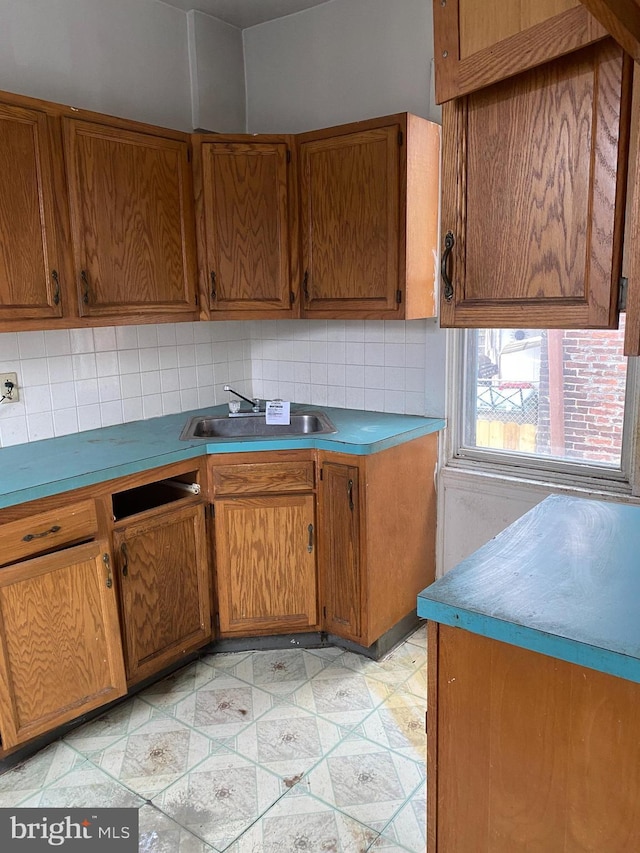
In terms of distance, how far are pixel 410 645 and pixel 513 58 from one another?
2240 mm

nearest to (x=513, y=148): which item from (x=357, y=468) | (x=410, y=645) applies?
(x=357, y=468)

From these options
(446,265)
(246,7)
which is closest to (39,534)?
(446,265)

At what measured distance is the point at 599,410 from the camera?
8.01 ft

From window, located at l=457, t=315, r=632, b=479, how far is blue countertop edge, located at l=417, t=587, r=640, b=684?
1462 millimetres

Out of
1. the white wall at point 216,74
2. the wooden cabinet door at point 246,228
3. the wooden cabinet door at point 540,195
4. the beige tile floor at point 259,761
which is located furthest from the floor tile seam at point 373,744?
the white wall at point 216,74

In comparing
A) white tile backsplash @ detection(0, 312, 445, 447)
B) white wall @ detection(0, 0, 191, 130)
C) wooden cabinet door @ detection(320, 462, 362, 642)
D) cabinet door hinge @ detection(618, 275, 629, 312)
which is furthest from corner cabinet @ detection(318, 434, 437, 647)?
white wall @ detection(0, 0, 191, 130)

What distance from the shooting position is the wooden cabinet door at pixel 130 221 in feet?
7.44

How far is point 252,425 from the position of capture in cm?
303

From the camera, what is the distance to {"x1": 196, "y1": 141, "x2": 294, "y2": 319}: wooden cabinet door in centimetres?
264

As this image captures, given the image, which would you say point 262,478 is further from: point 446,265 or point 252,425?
point 446,265

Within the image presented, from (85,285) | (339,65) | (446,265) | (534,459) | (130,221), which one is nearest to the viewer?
(446,265)

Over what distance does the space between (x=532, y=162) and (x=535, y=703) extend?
3.18ft

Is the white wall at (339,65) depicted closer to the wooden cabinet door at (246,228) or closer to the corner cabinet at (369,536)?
the wooden cabinet door at (246,228)

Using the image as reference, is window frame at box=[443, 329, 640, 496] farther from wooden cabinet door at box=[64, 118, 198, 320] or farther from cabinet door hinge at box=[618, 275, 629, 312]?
cabinet door hinge at box=[618, 275, 629, 312]
